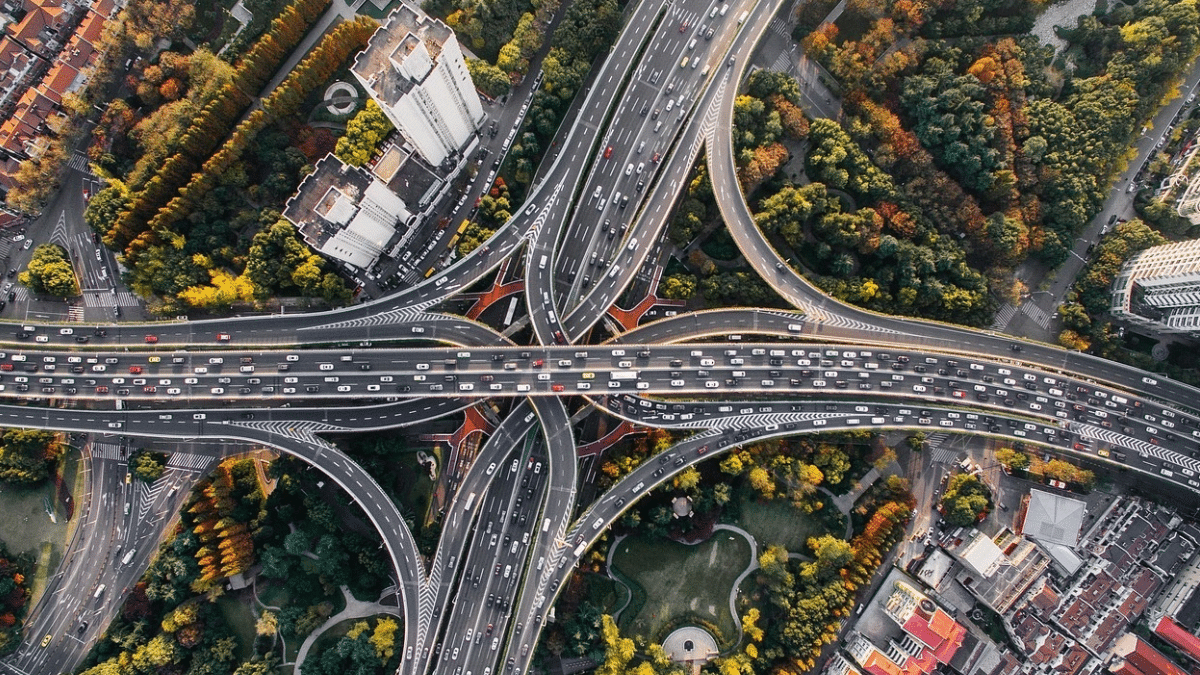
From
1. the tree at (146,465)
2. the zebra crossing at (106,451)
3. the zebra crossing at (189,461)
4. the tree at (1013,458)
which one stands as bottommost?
the zebra crossing at (106,451)

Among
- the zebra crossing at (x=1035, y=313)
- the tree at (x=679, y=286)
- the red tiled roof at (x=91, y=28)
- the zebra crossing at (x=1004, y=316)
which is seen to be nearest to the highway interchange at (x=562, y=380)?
the tree at (x=679, y=286)

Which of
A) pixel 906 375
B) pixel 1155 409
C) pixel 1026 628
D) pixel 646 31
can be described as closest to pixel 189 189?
pixel 646 31

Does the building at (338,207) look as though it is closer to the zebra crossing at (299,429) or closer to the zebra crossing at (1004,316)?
the zebra crossing at (299,429)

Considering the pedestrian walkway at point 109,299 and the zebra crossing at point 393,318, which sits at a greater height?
the zebra crossing at point 393,318

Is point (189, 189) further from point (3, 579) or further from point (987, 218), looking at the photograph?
point (987, 218)

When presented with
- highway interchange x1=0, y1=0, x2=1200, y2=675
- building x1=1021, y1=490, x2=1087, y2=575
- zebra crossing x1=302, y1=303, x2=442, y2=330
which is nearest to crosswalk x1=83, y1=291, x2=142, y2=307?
highway interchange x1=0, y1=0, x2=1200, y2=675

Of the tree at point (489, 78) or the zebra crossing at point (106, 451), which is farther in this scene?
the zebra crossing at point (106, 451)

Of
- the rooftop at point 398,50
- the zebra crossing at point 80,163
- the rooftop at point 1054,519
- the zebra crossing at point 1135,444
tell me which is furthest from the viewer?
the zebra crossing at point 80,163
